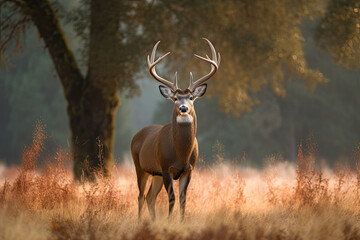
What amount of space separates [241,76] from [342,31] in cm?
308

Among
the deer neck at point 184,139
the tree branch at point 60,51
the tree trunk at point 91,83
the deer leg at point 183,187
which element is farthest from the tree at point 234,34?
the deer leg at point 183,187

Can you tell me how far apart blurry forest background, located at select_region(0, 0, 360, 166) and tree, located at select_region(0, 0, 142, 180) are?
0.35 m

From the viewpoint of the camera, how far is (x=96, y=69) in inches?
466

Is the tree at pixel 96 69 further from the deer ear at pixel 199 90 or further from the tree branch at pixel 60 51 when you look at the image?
the deer ear at pixel 199 90

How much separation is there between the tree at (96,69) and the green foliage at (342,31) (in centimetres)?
531

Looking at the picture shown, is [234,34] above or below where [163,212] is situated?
above

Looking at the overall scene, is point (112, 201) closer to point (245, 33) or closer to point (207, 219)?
point (207, 219)

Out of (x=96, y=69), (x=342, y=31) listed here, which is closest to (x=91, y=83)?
(x=96, y=69)

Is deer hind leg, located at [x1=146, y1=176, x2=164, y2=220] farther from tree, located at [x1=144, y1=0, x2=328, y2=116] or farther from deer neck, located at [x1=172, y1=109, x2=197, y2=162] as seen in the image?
tree, located at [x1=144, y1=0, x2=328, y2=116]

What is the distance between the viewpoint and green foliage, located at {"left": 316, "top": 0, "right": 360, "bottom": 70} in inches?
469

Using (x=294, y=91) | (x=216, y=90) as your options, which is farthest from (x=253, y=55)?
(x=294, y=91)

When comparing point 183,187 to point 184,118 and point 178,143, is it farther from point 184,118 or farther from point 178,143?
point 184,118

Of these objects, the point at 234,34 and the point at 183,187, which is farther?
the point at 234,34

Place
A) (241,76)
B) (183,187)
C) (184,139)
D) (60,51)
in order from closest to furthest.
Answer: (184,139) → (183,187) → (60,51) → (241,76)
